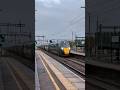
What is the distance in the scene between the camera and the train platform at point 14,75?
2011 centimetres

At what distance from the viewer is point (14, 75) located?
987 inches

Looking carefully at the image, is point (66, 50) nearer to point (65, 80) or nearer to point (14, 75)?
point (14, 75)

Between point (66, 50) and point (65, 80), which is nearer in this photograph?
point (65, 80)

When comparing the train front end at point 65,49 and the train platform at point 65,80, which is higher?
the train front end at point 65,49

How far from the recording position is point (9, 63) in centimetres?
3297

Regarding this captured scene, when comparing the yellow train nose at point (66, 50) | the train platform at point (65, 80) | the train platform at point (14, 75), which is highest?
the yellow train nose at point (66, 50)


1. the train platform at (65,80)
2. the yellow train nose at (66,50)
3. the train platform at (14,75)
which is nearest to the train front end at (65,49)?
the yellow train nose at (66,50)

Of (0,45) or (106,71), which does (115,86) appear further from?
(106,71)

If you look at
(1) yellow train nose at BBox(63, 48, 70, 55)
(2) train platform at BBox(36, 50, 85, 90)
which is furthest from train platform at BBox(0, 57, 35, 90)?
(1) yellow train nose at BBox(63, 48, 70, 55)

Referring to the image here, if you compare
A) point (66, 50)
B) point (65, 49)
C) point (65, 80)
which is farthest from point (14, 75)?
point (66, 50)

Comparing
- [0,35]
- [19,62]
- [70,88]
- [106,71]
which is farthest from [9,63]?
[70,88]

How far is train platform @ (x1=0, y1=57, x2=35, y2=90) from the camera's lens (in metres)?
20.1

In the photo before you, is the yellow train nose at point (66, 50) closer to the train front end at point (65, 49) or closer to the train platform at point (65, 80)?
the train front end at point (65, 49)

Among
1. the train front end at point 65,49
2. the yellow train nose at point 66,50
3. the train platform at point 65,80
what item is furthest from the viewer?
the yellow train nose at point 66,50
